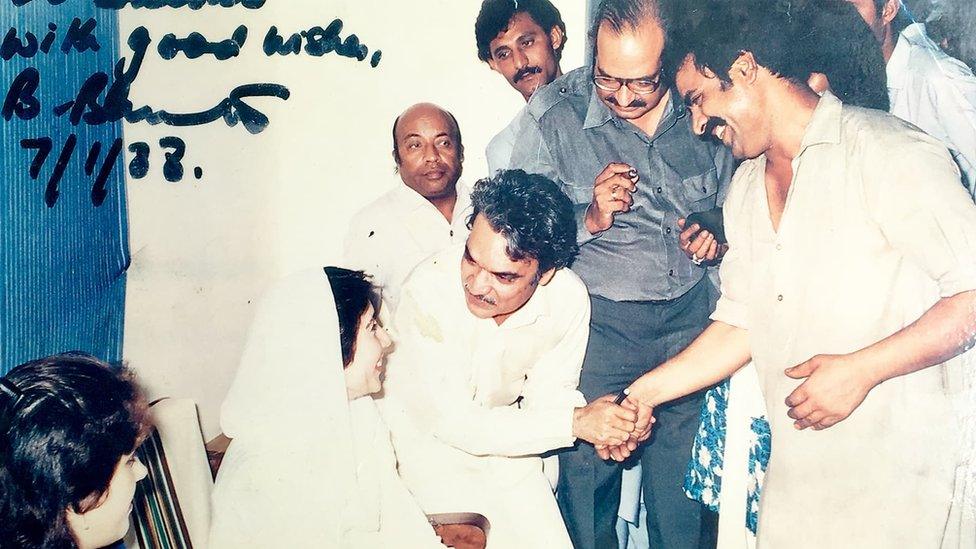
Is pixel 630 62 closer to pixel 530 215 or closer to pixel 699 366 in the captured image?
pixel 530 215

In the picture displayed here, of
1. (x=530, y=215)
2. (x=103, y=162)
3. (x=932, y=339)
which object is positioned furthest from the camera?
(x=103, y=162)

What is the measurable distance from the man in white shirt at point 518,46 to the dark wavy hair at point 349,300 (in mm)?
305

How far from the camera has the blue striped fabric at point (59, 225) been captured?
5.05 ft

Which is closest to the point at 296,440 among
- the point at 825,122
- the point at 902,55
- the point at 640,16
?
the point at 640,16

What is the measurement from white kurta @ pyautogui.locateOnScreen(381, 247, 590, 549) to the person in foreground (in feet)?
0.87

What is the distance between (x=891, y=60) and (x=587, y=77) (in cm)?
50

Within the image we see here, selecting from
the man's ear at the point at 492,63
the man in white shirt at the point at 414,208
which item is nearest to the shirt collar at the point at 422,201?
the man in white shirt at the point at 414,208

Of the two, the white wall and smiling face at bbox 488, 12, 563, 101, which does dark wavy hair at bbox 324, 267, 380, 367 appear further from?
smiling face at bbox 488, 12, 563, 101

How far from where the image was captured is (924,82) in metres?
1.41

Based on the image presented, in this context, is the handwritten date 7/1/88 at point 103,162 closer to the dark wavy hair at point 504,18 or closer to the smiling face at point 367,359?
the smiling face at point 367,359

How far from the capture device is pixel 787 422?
1.44m

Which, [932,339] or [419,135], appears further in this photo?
[419,135]

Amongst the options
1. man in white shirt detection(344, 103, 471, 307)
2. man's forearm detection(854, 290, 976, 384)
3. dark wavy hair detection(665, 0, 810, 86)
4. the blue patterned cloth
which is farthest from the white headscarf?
man's forearm detection(854, 290, 976, 384)

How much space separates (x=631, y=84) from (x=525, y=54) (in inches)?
7.5
